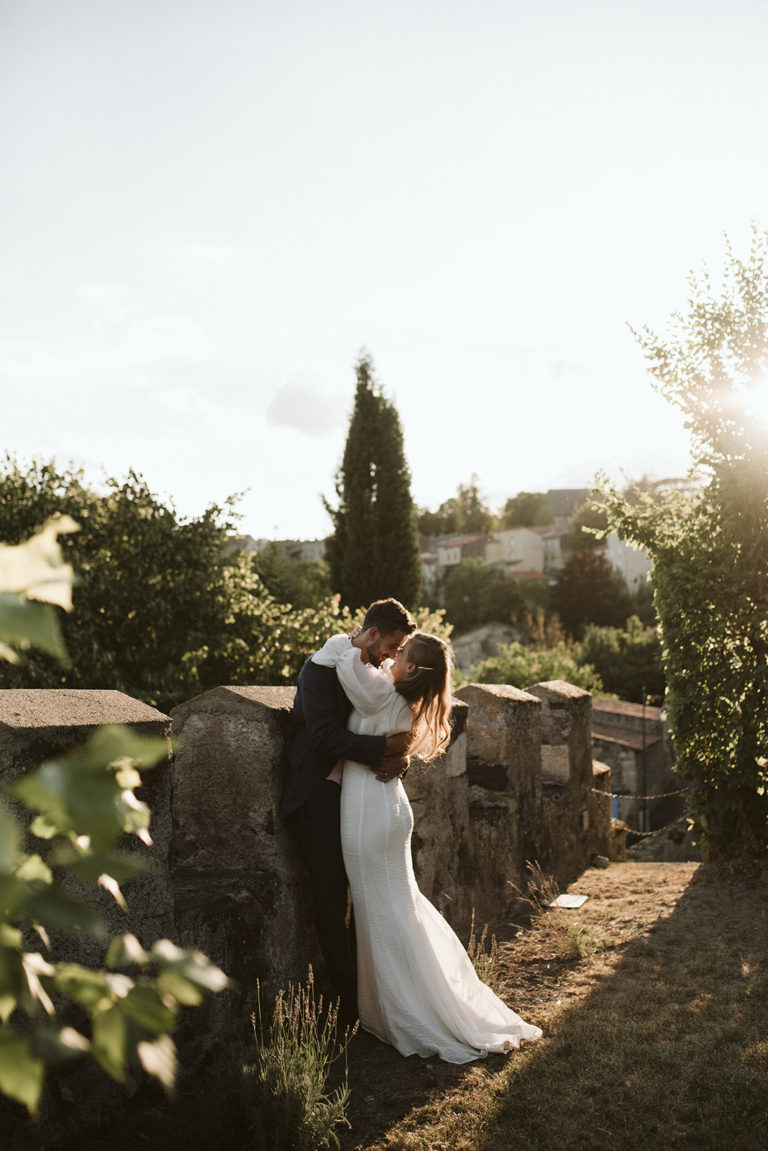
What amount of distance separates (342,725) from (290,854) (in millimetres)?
583

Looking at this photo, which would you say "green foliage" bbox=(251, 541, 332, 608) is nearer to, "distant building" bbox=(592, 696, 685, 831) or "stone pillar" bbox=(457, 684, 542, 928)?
"distant building" bbox=(592, 696, 685, 831)

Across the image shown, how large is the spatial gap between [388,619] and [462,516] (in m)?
89.2

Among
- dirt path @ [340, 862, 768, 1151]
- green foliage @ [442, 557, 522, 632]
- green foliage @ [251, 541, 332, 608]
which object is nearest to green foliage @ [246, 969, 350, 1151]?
dirt path @ [340, 862, 768, 1151]

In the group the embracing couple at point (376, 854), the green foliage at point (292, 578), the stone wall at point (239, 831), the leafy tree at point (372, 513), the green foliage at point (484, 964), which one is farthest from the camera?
the leafy tree at point (372, 513)

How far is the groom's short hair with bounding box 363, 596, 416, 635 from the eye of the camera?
155 inches

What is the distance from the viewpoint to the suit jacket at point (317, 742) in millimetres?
3703

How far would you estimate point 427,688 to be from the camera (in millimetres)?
4062

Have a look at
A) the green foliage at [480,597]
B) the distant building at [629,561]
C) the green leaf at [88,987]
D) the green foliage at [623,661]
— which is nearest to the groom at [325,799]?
the green leaf at [88,987]

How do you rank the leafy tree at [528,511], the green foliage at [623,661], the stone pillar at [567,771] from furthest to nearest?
the leafy tree at [528,511], the green foliage at [623,661], the stone pillar at [567,771]

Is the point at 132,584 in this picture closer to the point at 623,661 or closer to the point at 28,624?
the point at 28,624

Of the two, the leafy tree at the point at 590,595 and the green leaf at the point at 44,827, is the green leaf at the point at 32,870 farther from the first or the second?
the leafy tree at the point at 590,595

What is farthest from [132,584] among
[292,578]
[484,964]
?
[292,578]

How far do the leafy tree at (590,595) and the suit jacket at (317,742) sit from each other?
1717 inches

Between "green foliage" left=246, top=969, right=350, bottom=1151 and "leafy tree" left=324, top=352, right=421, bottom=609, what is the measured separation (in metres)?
26.4
